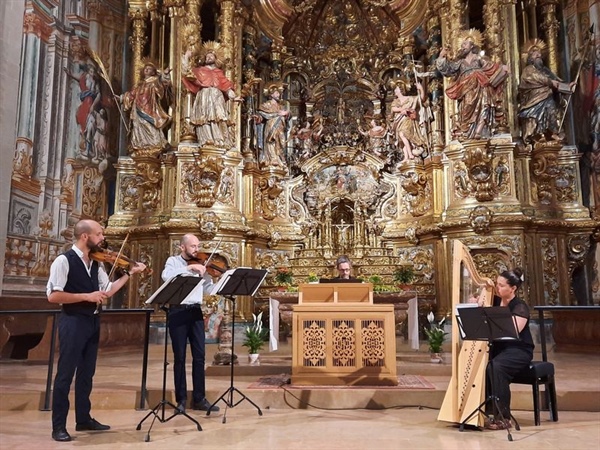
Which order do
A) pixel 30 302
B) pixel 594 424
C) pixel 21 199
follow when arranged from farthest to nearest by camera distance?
pixel 21 199
pixel 30 302
pixel 594 424

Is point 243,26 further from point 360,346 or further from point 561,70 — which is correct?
point 360,346

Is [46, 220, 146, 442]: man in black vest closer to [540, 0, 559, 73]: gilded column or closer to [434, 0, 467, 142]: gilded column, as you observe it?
[434, 0, 467, 142]: gilded column

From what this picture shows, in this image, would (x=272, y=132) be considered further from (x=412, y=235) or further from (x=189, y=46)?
(x=412, y=235)

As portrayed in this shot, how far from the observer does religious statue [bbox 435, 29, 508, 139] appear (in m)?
12.5

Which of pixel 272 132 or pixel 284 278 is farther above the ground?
pixel 272 132

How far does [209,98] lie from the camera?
1304 cm

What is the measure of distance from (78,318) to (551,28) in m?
13.0

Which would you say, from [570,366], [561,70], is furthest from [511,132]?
[570,366]

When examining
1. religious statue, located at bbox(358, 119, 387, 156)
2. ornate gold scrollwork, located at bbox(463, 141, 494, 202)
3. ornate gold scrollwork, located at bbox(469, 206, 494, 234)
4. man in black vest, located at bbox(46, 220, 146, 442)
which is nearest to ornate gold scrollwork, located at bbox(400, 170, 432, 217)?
religious statue, located at bbox(358, 119, 387, 156)

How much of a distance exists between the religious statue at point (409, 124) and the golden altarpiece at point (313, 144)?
4cm

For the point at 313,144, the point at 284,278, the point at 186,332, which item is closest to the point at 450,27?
the point at 313,144

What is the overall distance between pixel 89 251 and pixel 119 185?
9339 mm

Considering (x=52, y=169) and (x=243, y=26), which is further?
(x=243, y=26)

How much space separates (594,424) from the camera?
5.40 m
